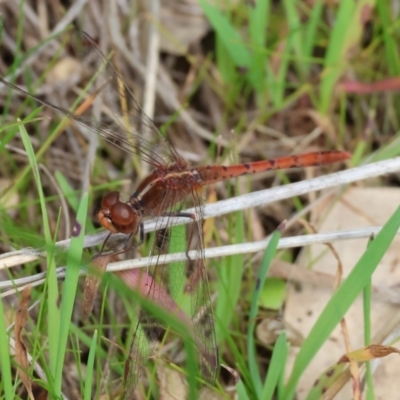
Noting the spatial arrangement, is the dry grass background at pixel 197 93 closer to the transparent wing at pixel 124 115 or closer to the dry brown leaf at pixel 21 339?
the transparent wing at pixel 124 115

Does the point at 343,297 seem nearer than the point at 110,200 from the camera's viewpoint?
Yes

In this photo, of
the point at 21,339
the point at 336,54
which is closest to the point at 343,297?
the point at 21,339

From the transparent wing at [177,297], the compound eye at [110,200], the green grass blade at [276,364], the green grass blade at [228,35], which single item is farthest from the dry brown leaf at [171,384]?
the green grass blade at [228,35]

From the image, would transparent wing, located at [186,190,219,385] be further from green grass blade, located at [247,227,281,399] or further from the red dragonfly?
green grass blade, located at [247,227,281,399]

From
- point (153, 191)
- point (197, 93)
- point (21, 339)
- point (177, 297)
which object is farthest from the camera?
point (197, 93)

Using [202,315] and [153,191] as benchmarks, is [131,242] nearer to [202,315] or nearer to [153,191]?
[153,191]

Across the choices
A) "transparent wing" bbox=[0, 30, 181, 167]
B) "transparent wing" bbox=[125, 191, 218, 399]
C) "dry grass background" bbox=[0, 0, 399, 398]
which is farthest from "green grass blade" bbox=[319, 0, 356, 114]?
"transparent wing" bbox=[125, 191, 218, 399]
